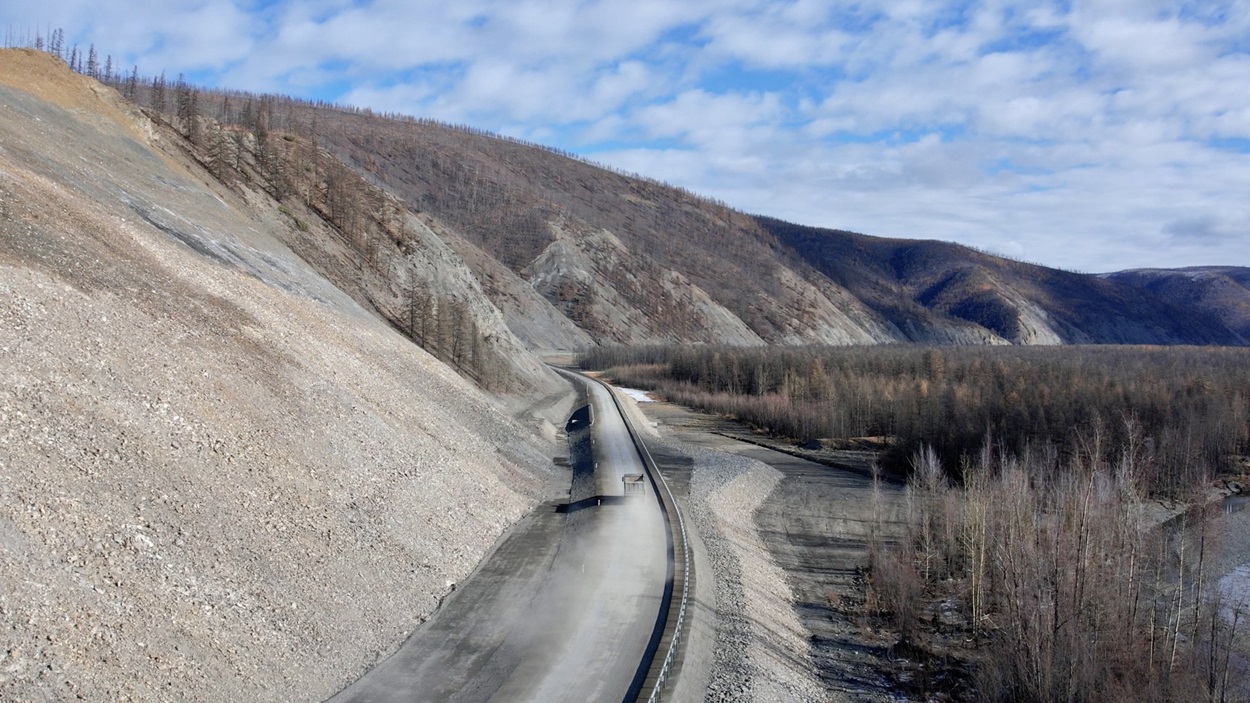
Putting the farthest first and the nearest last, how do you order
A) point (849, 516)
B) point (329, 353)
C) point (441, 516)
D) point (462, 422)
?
1. point (849, 516)
2. point (462, 422)
3. point (329, 353)
4. point (441, 516)

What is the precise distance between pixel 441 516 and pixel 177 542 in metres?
8.59

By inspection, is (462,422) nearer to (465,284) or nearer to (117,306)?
(117,306)

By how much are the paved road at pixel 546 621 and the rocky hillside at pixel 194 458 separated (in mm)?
726

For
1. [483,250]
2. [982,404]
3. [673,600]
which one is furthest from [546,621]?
[483,250]

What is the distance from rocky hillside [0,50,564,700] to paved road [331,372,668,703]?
0.73m

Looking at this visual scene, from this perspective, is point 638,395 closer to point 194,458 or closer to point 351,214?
point 351,214

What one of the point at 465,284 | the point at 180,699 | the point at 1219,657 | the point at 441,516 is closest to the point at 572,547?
the point at 441,516

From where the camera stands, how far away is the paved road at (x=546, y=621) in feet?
46.1

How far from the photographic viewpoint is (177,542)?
46.2 ft

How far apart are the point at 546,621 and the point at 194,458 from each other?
7622mm

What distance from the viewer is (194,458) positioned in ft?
54.4

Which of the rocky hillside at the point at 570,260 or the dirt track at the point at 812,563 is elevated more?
the rocky hillside at the point at 570,260

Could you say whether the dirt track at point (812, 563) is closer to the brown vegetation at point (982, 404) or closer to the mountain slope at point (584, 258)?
the brown vegetation at point (982, 404)

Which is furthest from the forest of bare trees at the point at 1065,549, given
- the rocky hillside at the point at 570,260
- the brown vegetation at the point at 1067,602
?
the rocky hillside at the point at 570,260
